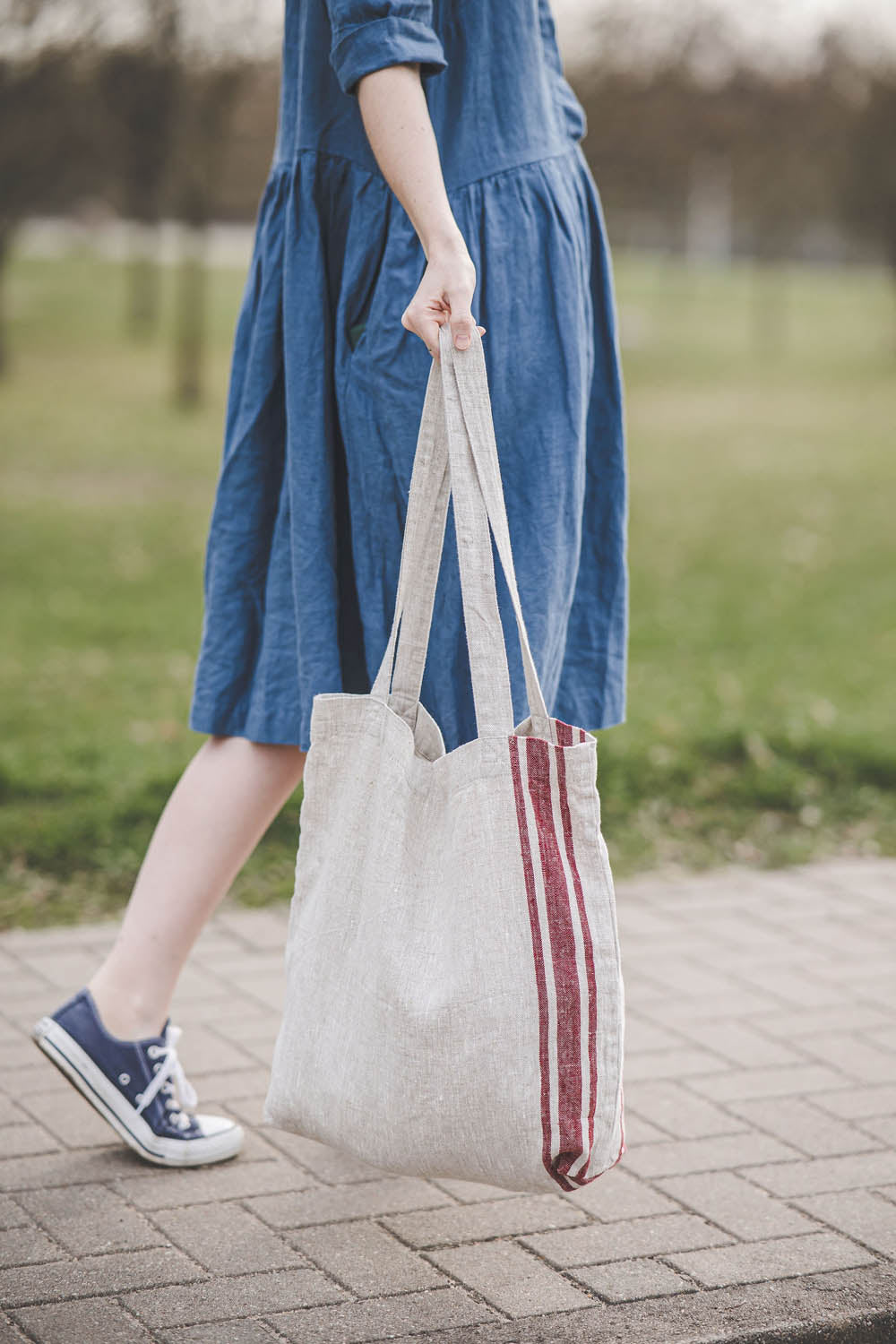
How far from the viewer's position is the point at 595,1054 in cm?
190

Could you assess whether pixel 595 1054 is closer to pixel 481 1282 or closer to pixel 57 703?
pixel 481 1282

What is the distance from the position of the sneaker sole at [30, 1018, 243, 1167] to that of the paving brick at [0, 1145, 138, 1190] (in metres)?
0.05

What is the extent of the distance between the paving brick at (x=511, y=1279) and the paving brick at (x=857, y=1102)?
2.46 feet

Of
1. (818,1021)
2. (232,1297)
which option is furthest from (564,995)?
(818,1021)

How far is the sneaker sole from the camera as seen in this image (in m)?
2.38

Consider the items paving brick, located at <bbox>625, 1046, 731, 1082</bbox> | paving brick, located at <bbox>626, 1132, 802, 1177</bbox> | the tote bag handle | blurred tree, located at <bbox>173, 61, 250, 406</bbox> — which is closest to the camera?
the tote bag handle

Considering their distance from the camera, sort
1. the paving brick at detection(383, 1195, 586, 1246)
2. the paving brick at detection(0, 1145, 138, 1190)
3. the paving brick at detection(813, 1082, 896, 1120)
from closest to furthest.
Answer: the paving brick at detection(383, 1195, 586, 1246)
the paving brick at detection(0, 1145, 138, 1190)
the paving brick at detection(813, 1082, 896, 1120)

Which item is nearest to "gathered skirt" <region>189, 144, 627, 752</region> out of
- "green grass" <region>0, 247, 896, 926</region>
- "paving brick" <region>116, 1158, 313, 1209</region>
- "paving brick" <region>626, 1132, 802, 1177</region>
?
"paving brick" <region>116, 1158, 313, 1209</region>

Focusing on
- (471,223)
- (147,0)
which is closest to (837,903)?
(471,223)

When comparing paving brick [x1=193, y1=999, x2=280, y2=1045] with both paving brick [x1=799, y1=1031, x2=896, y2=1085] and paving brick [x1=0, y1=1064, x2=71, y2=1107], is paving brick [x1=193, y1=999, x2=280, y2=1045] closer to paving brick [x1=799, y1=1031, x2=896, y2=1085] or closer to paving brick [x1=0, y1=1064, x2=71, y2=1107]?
paving brick [x1=0, y1=1064, x2=71, y2=1107]

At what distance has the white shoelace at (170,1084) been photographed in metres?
2.45

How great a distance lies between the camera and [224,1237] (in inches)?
89.2

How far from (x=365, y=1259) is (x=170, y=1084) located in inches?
16.9

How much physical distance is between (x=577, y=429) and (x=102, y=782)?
2.42 m
